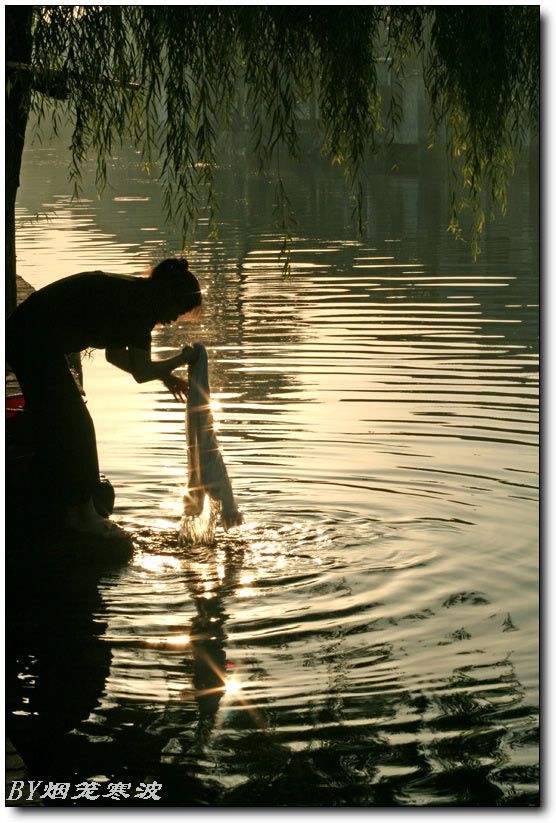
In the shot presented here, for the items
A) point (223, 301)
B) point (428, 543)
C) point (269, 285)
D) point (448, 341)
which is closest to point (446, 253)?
point (269, 285)

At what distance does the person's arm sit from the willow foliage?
93 cm

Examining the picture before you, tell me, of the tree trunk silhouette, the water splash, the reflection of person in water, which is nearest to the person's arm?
the reflection of person in water

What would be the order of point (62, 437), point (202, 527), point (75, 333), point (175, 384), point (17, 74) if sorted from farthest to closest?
point (202, 527), point (175, 384), point (62, 437), point (75, 333), point (17, 74)

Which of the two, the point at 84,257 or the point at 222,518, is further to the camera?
the point at 84,257

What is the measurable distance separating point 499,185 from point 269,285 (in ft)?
45.5

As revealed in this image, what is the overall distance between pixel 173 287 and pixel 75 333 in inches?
21.8

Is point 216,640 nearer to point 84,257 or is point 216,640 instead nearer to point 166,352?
point 166,352

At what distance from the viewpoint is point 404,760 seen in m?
4.89

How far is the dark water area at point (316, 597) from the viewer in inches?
194

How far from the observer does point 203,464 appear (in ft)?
25.8

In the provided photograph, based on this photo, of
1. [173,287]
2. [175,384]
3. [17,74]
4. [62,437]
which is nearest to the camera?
[17,74]

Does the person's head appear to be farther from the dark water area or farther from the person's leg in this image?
the dark water area

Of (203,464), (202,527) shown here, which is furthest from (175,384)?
(202,527)

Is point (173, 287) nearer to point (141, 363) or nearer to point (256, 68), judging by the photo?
point (141, 363)
